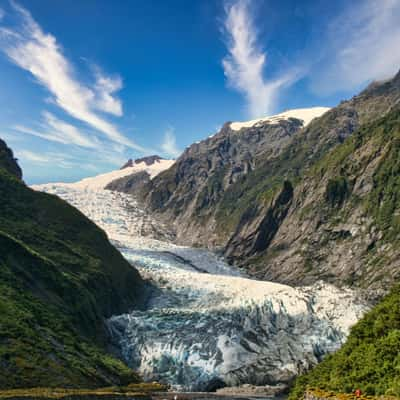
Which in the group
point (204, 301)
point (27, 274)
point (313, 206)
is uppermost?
point (313, 206)

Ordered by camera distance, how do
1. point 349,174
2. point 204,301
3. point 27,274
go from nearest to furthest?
1. point 27,274
2. point 204,301
3. point 349,174

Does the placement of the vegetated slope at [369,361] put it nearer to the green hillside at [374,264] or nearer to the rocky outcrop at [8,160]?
the green hillside at [374,264]

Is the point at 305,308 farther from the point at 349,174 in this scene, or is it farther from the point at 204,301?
the point at 349,174

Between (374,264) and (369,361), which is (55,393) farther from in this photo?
(374,264)

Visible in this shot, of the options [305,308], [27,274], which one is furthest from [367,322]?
[305,308]

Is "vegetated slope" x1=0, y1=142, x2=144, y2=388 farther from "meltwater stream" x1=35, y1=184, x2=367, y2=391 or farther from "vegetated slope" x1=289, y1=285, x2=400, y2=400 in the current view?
"vegetated slope" x1=289, y1=285, x2=400, y2=400

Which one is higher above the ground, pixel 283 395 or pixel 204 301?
pixel 204 301

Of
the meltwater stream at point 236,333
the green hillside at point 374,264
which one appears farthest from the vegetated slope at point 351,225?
the meltwater stream at point 236,333
